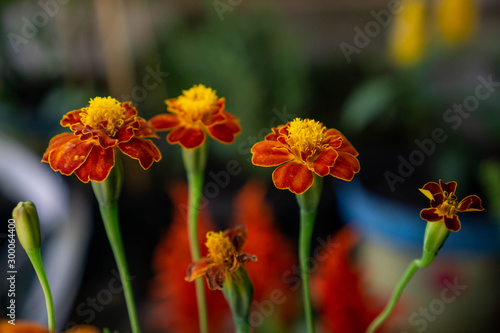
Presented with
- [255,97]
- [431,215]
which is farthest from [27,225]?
[255,97]

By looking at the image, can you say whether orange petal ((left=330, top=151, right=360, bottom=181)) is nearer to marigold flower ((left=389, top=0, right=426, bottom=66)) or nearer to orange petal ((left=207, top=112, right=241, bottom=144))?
orange petal ((left=207, top=112, right=241, bottom=144))

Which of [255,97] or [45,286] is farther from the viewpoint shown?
[255,97]

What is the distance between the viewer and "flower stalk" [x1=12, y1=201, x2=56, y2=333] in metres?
0.13

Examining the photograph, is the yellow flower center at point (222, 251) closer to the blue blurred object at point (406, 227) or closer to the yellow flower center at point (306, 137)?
the yellow flower center at point (306, 137)

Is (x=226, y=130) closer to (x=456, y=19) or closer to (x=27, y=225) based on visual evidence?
(x=27, y=225)

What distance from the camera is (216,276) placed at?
13 cm

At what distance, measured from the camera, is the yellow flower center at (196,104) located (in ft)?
0.50

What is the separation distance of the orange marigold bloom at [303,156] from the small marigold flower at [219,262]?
23 millimetres
